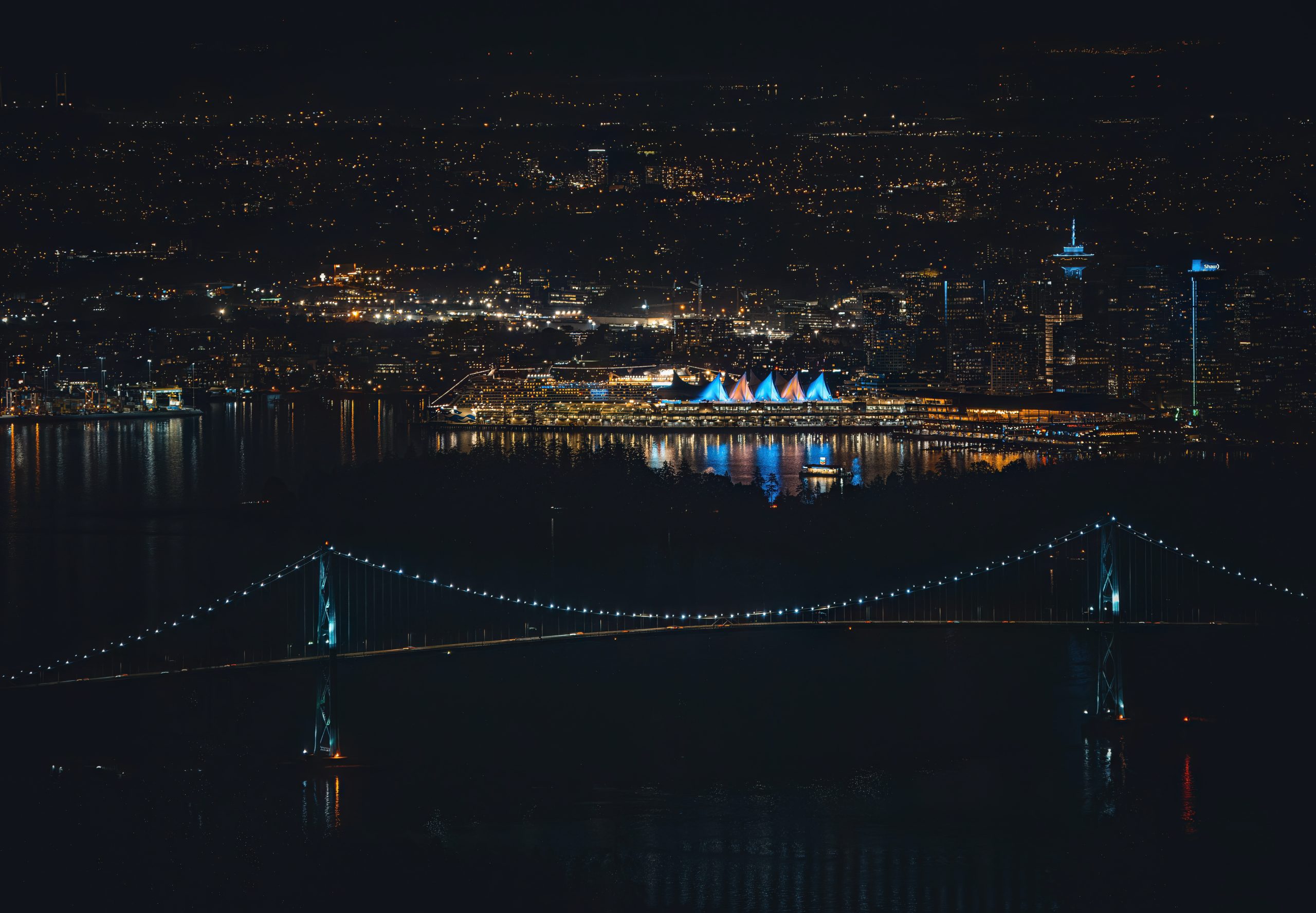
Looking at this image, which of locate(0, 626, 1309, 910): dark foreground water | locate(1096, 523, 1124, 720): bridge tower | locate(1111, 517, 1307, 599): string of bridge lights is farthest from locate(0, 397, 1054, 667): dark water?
locate(1111, 517, 1307, 599): string of bridge lights

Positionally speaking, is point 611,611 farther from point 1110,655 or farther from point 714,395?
point 714,395

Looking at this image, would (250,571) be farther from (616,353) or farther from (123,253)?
(123,253)

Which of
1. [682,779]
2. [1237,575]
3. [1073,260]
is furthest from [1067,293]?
[682,779]

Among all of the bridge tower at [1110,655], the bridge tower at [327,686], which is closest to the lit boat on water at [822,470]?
the bridge tower at [1110,655]

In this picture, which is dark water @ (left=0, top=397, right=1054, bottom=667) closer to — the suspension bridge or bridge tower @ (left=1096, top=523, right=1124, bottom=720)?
the suspension bridge

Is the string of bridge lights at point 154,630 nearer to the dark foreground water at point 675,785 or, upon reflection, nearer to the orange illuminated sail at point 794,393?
the dark foreground water at point 675,785

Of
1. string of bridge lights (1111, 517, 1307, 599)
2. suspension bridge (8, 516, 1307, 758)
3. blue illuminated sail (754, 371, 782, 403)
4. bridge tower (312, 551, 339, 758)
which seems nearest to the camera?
bridge tower (312, 551, 339, 758)

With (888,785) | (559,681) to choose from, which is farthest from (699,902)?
(559,681)
